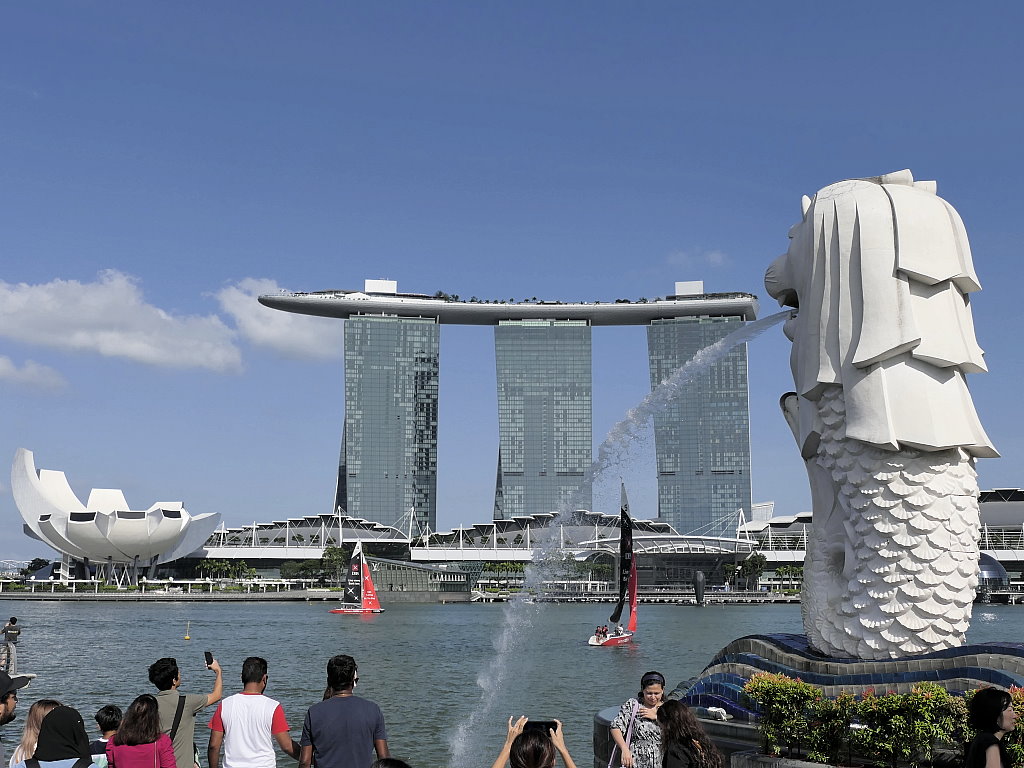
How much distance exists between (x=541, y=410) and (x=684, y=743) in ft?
457

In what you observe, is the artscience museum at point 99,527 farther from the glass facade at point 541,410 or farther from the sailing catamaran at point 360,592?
the glass facade at point 541,410

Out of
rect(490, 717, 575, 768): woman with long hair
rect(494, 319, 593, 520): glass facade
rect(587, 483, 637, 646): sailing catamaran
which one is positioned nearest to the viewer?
rect(490, 717, 575, 768): woman with long hair

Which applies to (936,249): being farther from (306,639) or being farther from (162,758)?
(306,639)

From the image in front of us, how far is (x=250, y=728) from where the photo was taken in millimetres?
6293

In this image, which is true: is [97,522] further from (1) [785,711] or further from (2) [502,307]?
(1) [785,711]

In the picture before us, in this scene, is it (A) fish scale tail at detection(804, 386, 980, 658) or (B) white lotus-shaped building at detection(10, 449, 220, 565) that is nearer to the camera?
(A) fish scale tail at detection(804, 386, 980, 658)

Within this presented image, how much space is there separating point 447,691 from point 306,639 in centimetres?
2051

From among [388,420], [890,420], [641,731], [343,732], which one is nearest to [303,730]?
[343,732]

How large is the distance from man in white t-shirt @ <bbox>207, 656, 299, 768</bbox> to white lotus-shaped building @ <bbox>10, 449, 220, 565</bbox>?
101 m

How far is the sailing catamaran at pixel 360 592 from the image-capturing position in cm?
7175

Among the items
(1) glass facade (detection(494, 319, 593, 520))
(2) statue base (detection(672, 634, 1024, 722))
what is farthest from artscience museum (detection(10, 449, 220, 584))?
(2) statue base (detection(672, 634, 1024, 722))

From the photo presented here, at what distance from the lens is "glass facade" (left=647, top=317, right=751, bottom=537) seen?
458ft

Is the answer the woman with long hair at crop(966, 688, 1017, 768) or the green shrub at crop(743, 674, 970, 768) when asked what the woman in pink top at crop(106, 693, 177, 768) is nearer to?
the woman with long hair at crop(966, 688, 1017, 768)

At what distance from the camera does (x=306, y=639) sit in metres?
44.1
